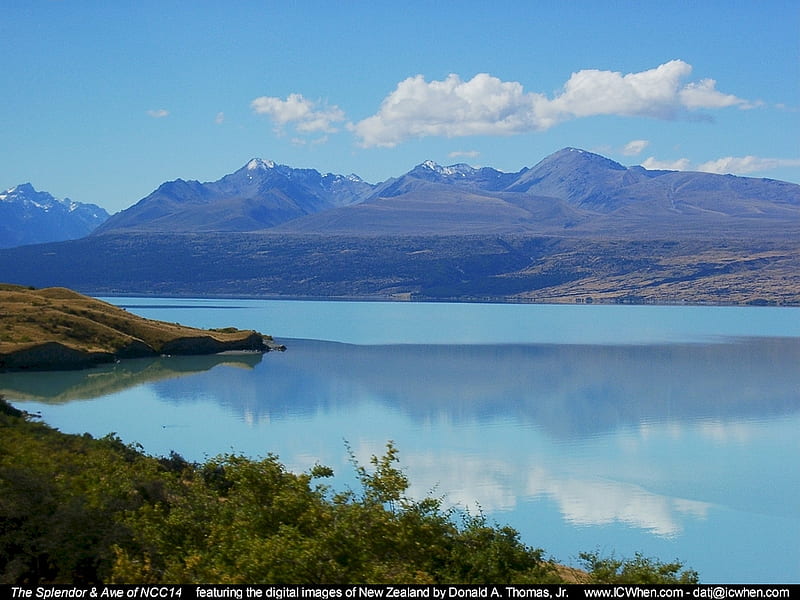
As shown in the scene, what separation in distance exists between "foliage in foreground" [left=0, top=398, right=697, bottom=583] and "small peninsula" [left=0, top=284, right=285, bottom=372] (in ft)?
145

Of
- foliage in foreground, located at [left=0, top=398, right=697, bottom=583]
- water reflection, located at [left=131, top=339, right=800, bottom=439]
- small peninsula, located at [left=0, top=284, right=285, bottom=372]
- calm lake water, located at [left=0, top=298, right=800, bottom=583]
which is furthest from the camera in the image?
small peninsula, located at [left=0, top=284, right=285, bottom=372]

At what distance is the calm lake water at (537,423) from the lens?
23.9 metres

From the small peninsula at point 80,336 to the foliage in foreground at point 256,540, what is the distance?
145 feet

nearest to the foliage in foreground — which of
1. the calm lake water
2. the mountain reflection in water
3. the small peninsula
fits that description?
the mountain reflection in water

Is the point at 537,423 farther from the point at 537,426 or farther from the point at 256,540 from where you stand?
the point at 256,540

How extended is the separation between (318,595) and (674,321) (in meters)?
114

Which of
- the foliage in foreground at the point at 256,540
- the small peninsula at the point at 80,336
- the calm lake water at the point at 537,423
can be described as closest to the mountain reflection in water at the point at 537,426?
the calm lake water at the point at 537,423

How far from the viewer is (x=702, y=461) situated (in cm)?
3180

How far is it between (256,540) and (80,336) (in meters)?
55.5

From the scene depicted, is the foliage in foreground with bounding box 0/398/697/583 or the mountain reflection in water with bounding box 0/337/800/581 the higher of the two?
the foliage in foreground with bounding box 0/398/697/583

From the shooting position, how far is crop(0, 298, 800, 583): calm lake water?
23.9 meters

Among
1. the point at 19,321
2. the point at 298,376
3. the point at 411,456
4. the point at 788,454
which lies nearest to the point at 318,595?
the point at 411,456

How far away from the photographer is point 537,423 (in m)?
39.2

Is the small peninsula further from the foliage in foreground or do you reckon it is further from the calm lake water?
the foliage in foreground
